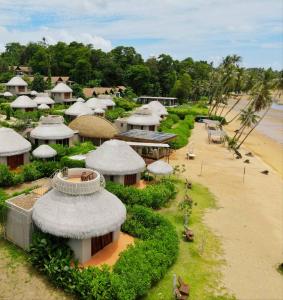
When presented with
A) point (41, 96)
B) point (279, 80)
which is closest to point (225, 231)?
point (279, 80)

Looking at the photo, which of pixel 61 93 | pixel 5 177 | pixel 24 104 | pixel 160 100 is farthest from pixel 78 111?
pixel 160 100

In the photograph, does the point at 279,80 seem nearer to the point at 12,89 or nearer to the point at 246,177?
the point at 246,177

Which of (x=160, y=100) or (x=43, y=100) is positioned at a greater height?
(x=43, y=100)

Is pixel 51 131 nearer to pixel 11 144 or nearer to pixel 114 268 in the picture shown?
pixel 11 144

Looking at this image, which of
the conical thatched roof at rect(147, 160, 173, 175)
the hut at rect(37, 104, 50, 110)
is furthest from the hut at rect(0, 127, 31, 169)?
the hut at rect(37, 104, 50, 110)

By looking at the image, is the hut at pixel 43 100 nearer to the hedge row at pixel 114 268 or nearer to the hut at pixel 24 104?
the hut at pixel 24 104

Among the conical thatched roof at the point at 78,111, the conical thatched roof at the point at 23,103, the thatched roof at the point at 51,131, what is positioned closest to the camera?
the thatched roof at the point at 51,131

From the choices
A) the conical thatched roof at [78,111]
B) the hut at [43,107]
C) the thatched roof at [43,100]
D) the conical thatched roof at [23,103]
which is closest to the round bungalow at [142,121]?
the conical thatched roof at [78,111]

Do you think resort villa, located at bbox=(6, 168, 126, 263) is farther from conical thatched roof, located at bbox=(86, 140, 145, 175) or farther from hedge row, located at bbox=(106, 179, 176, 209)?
conical thatched roof, located at bbox=(86, 140, 145, 175)
